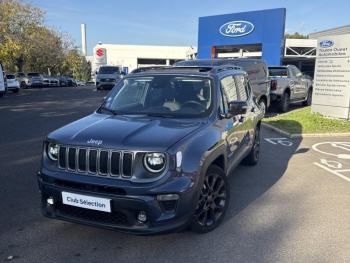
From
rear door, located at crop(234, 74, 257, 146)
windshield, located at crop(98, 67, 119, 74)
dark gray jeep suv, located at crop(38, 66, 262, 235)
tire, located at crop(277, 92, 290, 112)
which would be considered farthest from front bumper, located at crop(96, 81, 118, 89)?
dark gray jeep suv, located at crop(38, 66, 262, 235)

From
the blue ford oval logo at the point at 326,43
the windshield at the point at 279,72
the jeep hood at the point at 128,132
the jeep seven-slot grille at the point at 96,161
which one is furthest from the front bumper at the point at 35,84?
the jeep seven-slot grille at the point at 96,161

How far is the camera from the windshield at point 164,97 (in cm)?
399

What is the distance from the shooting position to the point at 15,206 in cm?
411

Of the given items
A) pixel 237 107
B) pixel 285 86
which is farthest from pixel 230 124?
pixel 285 86

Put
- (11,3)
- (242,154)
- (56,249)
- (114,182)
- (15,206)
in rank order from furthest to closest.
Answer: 1. (11,3)
2. (242,154)
3. (15,206)
4. (56,249)
5. (114,182)

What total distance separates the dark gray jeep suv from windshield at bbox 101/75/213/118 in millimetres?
19

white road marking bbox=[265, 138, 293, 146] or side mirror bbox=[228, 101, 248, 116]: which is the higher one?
side mirror bbox=[228, 101, 248, 116]

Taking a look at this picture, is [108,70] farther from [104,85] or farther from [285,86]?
[285,86]

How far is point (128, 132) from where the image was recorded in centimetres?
322

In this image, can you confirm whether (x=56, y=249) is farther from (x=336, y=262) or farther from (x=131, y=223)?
(x=336, y=262)

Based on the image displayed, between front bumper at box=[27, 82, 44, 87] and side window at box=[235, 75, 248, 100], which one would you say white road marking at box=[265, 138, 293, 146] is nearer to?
side window at box=[235, 75, 248, 100]

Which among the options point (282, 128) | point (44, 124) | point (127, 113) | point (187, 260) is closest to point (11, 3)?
point (44, 124)

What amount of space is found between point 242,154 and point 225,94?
43.1 inches

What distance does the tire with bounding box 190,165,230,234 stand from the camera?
3.35 meters
